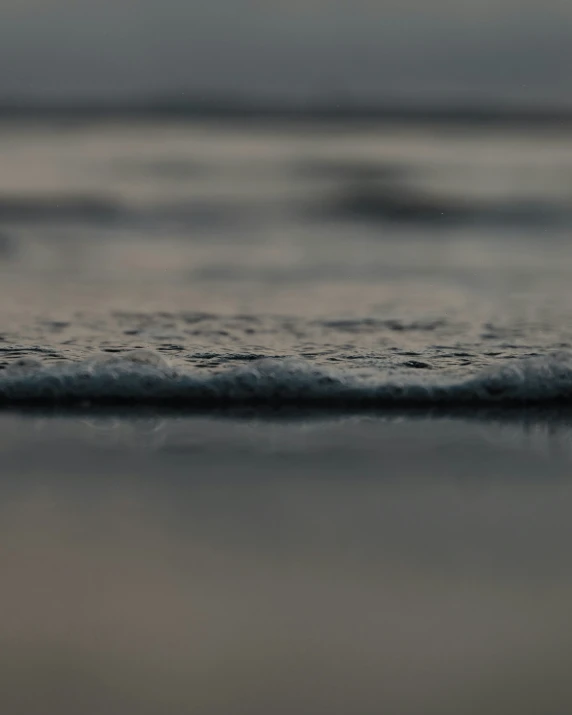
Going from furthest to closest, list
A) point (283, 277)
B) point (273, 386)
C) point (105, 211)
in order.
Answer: point (105, 211), point (283, 277), point (273, 386)

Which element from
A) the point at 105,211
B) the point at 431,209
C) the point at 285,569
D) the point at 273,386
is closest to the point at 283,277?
the point at 273,386

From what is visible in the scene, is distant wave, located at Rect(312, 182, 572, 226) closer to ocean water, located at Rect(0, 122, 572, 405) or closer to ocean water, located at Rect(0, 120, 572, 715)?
ocean water, located at Rect(0, 122, 572, 405)

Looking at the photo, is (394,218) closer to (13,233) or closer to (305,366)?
(13,233)

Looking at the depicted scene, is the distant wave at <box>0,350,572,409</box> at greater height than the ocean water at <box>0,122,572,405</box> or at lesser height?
lesser

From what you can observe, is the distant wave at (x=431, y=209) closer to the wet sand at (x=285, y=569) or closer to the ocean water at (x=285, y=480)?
the ocean water at (x=285, y=480)

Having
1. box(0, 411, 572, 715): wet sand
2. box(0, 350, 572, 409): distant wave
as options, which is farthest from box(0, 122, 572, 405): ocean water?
box(0, 411, 572, 715): wet sand

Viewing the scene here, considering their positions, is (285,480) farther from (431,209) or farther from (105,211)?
(431,209)

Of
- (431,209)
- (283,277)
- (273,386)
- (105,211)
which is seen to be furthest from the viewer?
(431,209)

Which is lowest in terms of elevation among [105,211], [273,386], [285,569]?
[285,569]
